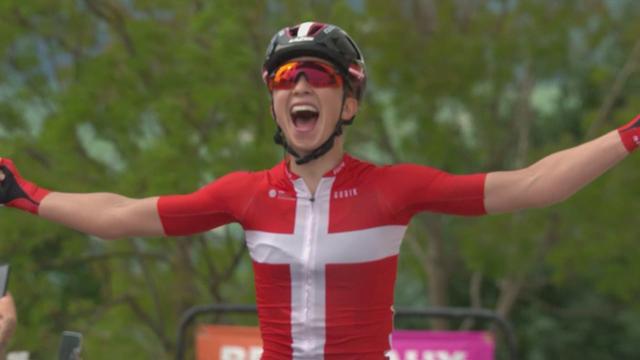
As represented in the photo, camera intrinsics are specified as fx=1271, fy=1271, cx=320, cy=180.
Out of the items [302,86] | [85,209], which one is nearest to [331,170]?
[302,86]

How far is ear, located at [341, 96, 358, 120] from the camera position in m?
4.44

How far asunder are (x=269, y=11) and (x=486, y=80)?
4661 mm

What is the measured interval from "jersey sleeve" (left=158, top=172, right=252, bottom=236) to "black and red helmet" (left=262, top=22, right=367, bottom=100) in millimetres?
402

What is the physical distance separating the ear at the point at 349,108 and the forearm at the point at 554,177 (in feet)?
1.79

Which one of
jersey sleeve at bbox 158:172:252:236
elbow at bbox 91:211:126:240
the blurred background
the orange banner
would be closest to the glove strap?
jersey sleeve at bbox 158:172:252:236

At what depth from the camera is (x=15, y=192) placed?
4516 millimetres

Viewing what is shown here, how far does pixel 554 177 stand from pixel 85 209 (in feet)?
5.44

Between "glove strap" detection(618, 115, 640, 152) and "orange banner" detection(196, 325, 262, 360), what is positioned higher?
"orange banner" detection(196, 325, 262, 360)

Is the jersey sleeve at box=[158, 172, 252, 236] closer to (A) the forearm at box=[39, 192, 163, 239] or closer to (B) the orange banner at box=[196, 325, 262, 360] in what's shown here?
(A) the forearm at box=[39, 192, 163, 239]

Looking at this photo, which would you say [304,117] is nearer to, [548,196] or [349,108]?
[349,108]

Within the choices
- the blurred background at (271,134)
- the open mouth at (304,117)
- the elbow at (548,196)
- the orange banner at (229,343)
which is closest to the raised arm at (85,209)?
the open mouth at (304,117)

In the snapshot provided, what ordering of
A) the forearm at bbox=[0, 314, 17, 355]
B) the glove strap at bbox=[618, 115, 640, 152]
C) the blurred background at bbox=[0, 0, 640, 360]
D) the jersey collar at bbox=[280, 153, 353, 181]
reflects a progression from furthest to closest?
the blurred background at bbox=[0, 0, 640, 360]
the jersey collar at bbox=[280, 153, 353, 181]
the glove strap at bbox=[618, 115, 640, 152]
the forearm at bbox=[0, 314, 17, 355]

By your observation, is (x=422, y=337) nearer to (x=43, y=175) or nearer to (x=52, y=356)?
(x=43, y=175)

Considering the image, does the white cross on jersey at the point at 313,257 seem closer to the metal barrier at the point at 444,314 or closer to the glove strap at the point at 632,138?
the glove strap at the point at 632,138
